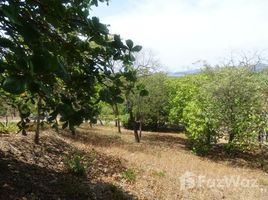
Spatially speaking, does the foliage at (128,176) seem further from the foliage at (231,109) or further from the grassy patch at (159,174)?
the foliage at (231,109)

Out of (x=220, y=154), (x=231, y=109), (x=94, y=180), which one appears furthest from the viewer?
(x=220, y=154)

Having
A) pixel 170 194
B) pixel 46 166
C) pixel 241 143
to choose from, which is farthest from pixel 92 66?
pixel 241 143

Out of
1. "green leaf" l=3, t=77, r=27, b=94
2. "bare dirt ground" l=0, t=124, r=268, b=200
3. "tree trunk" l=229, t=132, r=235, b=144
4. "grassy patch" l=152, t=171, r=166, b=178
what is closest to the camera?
"green leaf" l=3, t=77, r=27, b=94

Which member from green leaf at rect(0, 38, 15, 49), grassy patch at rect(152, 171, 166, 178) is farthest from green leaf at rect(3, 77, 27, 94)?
grassy patch at rect(152, 171, 166, 178)

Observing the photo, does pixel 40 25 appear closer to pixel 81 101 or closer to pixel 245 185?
pixel 81 101

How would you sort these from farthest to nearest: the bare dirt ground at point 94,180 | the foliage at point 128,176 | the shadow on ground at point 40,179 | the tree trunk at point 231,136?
the tree trunk at point 231,136, the foliage at point 128,176, the bare dirt ground at point 94,180, the shadow on ground at point 40,179

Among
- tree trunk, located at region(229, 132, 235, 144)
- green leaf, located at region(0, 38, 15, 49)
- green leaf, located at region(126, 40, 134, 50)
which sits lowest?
tree trunk, located at region(229, 132, 235, 144)

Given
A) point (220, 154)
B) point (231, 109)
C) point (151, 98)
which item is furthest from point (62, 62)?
point (151, 98)

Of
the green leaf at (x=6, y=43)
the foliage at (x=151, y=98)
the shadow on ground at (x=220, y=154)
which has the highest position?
the foliage at (x=151, y=98)

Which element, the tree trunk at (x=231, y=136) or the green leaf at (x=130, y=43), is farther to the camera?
the tree trunk at (x=231, y=136)

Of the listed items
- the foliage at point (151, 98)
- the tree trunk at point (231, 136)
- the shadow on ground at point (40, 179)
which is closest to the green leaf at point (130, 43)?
the shadow on ground at point (40, 179)

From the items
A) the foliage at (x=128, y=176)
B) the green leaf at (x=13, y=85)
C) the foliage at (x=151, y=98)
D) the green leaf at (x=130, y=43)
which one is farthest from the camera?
the foliage at (x=151, y=98)

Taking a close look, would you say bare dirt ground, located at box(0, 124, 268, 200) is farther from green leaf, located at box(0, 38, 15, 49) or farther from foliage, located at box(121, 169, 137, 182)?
green leaf, located at box(0, 38, 15, 49)

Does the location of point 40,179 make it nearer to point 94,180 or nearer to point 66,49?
point 94,180
